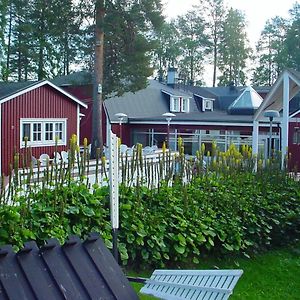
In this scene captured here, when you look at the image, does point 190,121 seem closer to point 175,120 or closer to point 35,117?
point 175,120

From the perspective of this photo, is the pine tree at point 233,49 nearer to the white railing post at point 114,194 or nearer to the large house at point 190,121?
the large house at point 190,121

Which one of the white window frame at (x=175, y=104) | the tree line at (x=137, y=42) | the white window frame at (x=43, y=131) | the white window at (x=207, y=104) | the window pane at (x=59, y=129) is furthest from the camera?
the white window at (x=207, y=104)

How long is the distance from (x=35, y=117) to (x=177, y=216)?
11.5 metres

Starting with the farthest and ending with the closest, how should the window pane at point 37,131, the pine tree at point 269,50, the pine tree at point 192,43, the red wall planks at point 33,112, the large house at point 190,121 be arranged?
the pine tree at point 269,50, the pine tree at point 192,43, the large house at point 190,121, the window pane at point 37,131, the red wall planks at point 33,112

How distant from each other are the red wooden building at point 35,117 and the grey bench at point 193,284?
11608mm

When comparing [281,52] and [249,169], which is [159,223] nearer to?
[249,169]

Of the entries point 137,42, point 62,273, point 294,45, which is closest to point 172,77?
point 137,42

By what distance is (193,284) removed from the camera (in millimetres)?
2998

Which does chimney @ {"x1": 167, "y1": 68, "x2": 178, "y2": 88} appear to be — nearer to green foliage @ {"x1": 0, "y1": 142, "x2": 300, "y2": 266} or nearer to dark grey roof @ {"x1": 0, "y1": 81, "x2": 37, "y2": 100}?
dark grey roof @ {"x1": 0, "y1": 81, "x2": 37, "y2": 100}

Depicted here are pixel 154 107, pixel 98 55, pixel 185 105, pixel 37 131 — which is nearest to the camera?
pixel 37 131

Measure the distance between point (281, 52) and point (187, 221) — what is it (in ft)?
134

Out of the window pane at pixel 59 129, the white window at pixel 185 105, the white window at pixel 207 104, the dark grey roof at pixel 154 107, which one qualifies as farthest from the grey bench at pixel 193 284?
the white window at pixel 207 104

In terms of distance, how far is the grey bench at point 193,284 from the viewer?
288 centimetres

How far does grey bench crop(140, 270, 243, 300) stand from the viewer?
9.46 feet
